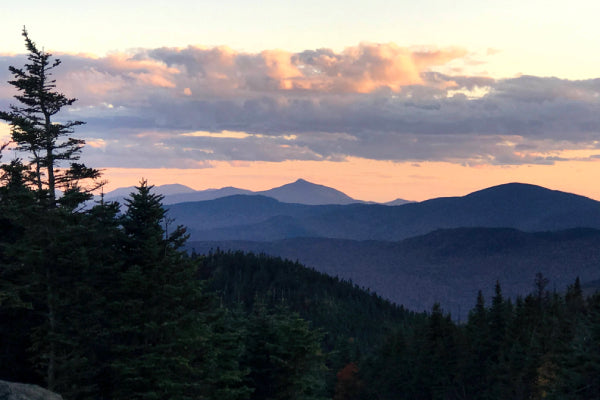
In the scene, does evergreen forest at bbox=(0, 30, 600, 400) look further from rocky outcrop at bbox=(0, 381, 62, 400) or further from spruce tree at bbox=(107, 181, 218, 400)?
rocky outcrop at bbox=(0, 381, 62, 400)

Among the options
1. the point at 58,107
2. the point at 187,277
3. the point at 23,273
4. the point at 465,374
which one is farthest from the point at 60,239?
the point at 465,374

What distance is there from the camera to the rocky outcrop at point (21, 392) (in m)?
18.2

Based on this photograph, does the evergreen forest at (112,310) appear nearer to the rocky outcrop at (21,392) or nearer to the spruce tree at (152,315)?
the spruce tree at (152,315)

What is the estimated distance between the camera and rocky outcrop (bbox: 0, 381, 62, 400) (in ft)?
59.7

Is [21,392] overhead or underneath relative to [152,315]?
underneath

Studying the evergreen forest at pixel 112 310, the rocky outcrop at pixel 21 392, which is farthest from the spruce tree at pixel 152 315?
the rocky outcrop at pixel 21 392

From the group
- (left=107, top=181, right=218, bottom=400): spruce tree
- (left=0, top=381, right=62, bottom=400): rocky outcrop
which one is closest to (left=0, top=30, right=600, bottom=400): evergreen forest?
(left=107, top=181, right=218, bottom=400): spruce tree

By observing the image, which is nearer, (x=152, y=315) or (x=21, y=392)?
(x=21, y=392)

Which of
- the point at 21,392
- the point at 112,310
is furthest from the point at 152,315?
the point at 21,392

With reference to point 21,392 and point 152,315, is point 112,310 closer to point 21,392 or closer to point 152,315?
point 152,315

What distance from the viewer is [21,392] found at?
1873cm

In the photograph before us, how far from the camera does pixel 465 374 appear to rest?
241 ft

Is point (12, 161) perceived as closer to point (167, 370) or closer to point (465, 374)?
point (167, 370)

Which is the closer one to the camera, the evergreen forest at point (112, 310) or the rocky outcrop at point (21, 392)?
the rocky outcrop at point (21, 392)
